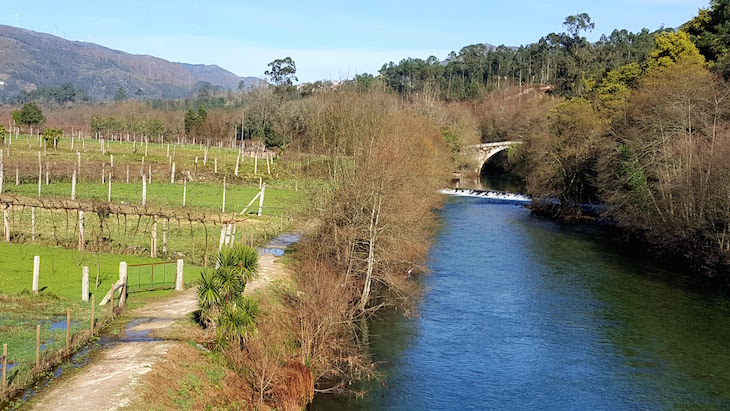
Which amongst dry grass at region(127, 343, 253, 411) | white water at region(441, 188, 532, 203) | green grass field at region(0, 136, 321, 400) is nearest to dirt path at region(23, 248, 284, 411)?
dry grass at region(127, 343, 253, 411)

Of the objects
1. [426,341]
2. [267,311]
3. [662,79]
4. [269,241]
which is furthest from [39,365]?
[662,79]

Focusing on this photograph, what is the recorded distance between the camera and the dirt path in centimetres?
1809

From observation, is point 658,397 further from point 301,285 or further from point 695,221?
point 695,221

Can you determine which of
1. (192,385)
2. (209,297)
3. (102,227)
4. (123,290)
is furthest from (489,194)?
(192,385)

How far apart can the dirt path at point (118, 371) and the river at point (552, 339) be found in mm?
6110

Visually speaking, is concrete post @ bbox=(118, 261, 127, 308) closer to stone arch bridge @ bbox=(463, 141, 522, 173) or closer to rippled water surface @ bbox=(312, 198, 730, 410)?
rippled water surface @ bbox=(312, 198, 730, 410)

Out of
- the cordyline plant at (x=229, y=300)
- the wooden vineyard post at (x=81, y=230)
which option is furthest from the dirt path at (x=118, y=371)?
the wooden vineyard post at (x=81, y=230)

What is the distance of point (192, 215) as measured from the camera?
47719mm

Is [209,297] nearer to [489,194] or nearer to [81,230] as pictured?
[81,230]

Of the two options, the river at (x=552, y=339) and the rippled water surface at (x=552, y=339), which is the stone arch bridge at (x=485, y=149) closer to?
the river at (x=552, y=339)

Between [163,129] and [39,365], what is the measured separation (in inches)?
3722

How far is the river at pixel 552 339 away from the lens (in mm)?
24594

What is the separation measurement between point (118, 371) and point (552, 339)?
741 inches

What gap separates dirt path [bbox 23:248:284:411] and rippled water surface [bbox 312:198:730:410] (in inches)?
237
